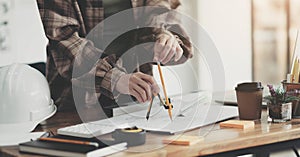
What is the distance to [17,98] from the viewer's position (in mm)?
1577

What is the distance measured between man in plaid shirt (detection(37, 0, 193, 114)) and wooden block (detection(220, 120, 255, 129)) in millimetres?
223

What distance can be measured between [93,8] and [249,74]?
257cm

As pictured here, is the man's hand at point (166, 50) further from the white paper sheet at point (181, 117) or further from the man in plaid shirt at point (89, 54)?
the white paper sheet at point (181, 117)

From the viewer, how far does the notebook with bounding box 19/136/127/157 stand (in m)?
1.24

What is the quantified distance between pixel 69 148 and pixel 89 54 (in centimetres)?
50

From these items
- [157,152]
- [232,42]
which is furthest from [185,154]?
[232,42]

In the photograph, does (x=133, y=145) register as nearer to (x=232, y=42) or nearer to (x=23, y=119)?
(x=23, y=119)

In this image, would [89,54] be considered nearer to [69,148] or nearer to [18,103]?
[18,103]

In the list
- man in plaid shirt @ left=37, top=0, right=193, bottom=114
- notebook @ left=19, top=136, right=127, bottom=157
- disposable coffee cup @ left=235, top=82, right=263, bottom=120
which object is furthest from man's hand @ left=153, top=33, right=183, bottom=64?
notebook @ left=19, top=136, right=127, bottom=157

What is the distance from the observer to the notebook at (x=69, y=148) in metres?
1.24

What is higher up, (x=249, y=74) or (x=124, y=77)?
(x=124, y=77)

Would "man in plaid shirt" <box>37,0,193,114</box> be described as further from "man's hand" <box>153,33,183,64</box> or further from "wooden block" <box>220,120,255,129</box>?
"wooden block" <box>220,120,255,129</box>

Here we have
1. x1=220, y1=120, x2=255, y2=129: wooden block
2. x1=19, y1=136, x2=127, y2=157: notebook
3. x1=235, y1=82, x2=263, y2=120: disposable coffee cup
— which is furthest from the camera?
x1=235, y1=82, x2=263, y2=120: disposable coffee cup

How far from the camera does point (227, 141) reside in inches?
54.7
